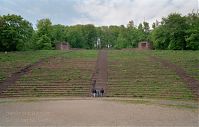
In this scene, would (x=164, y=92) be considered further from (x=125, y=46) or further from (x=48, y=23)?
(x=125, y=46)

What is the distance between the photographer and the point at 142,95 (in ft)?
91.8

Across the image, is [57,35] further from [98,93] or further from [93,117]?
[93,117]

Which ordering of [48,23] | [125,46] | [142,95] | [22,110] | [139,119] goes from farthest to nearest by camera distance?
[125,46]
[48,23]
[142,95]
[22,110]
[139,119]

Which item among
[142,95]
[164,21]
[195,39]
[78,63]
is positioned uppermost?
[164,21]

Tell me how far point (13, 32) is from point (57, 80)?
26689 millimetres

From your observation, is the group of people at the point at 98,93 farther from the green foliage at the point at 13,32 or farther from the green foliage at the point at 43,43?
the green foliage at the point at 43,43

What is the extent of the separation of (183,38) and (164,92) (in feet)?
118

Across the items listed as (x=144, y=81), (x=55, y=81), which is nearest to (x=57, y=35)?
(x=55, y=81)

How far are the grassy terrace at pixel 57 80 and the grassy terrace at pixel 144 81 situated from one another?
2975 millimetres

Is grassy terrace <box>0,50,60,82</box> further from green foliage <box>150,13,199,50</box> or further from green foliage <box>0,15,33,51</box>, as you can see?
green foliage <box>150,13,199,50</box>

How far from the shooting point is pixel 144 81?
→ 3222 cm

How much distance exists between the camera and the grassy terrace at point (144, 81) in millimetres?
28306

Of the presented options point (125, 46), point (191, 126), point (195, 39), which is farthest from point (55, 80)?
point (125, 46)

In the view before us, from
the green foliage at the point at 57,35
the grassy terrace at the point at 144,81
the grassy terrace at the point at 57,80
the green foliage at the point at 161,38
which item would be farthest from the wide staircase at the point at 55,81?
the green foliage at the point at 57,35
